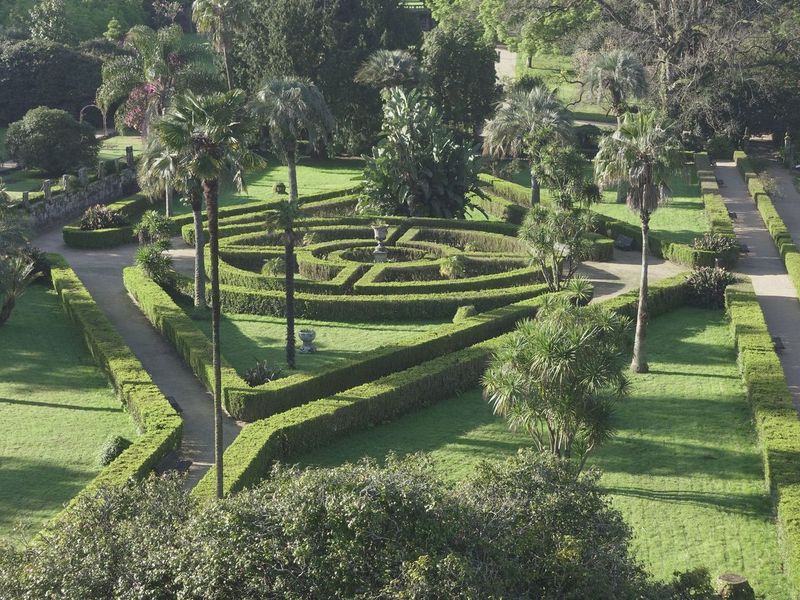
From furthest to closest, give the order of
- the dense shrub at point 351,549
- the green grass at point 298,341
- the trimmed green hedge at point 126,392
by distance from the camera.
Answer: the green grass at point 298,341 → the trimmed green hedge at point 126,392 → the dense shrub at point 351,549

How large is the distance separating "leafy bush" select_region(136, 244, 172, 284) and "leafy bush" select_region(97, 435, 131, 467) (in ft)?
52.7

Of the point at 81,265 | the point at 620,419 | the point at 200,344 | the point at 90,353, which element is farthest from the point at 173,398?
the point at 81,265

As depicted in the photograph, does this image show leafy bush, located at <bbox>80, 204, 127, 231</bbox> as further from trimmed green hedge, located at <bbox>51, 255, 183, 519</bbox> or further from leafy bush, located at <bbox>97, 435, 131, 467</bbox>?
leafy bush, located at <bbox>97, 435, 131, 467</bbox>

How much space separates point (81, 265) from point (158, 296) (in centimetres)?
1020

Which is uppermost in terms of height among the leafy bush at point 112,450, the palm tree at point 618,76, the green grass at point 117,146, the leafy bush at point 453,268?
the palm tree at point 618,76


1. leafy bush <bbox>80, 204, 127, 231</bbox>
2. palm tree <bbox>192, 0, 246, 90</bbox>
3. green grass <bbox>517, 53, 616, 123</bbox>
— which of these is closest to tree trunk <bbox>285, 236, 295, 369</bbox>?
leafy bush <bbox>80, 204, 127, 231</bbox>

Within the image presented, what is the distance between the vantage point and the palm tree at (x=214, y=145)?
2342 cm

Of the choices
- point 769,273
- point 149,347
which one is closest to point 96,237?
point 149,347

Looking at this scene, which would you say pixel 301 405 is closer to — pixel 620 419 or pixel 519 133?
pixel 620 419

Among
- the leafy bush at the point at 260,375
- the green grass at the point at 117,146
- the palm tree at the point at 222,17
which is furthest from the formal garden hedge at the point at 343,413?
the green grass at the point at 117,146

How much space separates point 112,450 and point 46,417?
4493 millimetres

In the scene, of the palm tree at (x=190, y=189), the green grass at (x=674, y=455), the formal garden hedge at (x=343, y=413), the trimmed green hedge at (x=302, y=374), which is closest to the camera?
the green grass at (x=674, y=455)

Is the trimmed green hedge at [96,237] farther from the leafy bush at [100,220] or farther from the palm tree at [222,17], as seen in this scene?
the palm tree at [222,17]

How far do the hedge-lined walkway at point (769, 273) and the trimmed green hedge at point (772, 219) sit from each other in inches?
15.3
